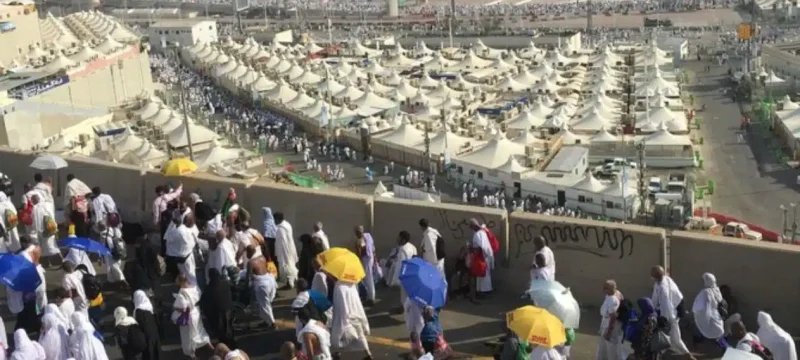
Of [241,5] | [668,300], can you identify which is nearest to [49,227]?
[668,300]

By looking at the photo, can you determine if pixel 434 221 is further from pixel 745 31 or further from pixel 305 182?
pixel 745 31

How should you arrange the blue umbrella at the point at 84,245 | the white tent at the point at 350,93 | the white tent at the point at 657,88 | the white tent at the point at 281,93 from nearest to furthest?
the blue umbrella at the point at 84,245 → the white tent at the point at 657,88 → the white tent at the point at 350,93 → the white tent at the point at 281,93

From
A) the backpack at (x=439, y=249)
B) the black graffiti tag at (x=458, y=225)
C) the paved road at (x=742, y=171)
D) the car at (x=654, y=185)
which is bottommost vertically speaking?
the paved road at (x=742, y=171)

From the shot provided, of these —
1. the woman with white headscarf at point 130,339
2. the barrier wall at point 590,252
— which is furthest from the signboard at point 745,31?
the woman with white headscarf at point 130,339

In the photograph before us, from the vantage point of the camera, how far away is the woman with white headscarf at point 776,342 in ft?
21.2

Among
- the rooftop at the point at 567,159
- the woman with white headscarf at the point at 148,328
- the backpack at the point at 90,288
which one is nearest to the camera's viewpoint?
the woman with white headscarf at the point at 148,328

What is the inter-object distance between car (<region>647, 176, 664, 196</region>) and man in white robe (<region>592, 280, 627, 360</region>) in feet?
70.2

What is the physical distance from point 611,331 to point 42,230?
6.44 metres

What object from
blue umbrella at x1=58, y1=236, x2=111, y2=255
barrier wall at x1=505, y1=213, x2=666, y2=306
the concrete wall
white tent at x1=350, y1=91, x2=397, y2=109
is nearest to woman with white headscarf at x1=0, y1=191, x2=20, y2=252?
blue umbrella at x1=58, y1=236, x2=111, y2=255

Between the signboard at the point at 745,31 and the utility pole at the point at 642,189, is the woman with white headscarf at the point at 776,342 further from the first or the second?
the signboard at the point at 745,31

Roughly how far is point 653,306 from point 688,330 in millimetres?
646

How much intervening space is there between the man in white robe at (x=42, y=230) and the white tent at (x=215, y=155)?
62.6ft

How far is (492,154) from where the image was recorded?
1175 inches

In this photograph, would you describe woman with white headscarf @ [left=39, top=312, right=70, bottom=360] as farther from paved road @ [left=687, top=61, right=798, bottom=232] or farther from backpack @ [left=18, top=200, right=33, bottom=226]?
paved road @ [left=687, top=61, right=798, bottom=232]
